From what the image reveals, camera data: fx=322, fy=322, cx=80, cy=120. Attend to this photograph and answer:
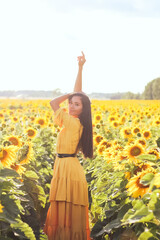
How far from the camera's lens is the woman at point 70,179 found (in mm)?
3982

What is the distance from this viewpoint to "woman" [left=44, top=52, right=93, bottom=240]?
3.98m

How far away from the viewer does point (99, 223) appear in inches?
137

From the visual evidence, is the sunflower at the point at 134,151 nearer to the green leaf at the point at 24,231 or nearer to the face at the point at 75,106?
the face at the point at 75,106

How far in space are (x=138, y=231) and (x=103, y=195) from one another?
143cm

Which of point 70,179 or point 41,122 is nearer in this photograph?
point 70,179

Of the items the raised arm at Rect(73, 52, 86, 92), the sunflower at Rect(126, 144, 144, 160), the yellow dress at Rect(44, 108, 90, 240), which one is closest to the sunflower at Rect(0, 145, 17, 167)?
the yellow dress at Rect(44, 108, 90, 240)

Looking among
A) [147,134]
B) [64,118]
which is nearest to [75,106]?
[64,118]

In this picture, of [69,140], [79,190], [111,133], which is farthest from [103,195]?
[111,133]

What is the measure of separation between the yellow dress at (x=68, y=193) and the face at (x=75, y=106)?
0.12 m

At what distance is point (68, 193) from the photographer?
398cm

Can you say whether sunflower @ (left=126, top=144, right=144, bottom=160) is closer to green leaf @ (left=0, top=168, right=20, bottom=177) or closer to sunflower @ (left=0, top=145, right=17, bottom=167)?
sunflower @ (left=0, top=145, right=17, bottom=167)

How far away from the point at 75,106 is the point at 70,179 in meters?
0.93

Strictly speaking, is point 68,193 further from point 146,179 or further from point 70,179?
point 146,179

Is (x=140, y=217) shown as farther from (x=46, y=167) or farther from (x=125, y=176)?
(x=46, y=167)
